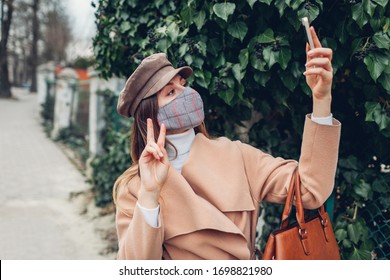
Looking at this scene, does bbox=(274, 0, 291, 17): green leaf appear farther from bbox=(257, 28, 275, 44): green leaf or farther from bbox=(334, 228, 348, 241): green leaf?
bbox=(334, 228, 348, 241): green leaf

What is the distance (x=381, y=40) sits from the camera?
2.03 metres

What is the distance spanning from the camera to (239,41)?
7.85 feet

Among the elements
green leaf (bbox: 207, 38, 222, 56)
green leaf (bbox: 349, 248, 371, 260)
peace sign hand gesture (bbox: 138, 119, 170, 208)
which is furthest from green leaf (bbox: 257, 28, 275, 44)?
green leaf (bbox: 349, 248, 371, 260)

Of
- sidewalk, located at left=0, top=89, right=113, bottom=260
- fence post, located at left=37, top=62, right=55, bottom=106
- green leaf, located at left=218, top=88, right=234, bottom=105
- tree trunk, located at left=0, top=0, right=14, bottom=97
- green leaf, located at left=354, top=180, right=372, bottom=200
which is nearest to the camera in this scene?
green leaf, located at left=218, top=88, right=234, bottom=105

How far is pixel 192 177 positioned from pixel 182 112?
25 centimetres

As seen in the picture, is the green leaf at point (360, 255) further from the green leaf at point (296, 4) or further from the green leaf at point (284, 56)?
the green leaf at point (296, 4)

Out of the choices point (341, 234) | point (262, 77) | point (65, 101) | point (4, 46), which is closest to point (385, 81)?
point (262, 77)

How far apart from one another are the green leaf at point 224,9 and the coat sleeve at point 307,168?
1.92 feet

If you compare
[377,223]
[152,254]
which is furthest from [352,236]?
[152,254]

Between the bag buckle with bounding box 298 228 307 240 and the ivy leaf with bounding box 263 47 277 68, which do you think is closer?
the bag buckle with bounding box 298 228 307 240

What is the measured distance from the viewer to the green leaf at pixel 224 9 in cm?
213

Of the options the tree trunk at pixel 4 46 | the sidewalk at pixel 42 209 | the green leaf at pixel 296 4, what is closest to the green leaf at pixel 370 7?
the green leaf at pixel 296 4

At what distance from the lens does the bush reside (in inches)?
83.3

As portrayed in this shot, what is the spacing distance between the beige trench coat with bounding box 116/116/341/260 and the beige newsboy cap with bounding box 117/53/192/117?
0.88ft
